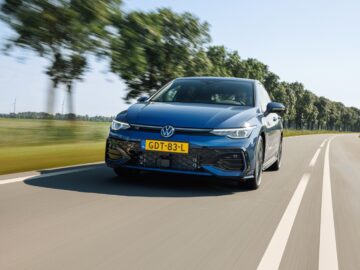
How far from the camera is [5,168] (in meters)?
7.69

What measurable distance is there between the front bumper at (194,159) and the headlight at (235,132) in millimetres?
132

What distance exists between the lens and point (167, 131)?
6.30m

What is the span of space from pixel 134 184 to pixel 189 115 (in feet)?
3.76

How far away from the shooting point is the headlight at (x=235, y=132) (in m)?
6.34

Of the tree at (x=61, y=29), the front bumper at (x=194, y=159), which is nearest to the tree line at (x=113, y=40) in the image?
the tree at (x=61, y=29)

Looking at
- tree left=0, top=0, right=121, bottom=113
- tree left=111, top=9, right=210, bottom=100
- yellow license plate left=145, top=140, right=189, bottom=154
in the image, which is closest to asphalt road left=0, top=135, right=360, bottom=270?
yellow license plate left=145, top=140, right=189, bottom=154

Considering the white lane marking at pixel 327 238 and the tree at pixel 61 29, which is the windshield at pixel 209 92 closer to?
the white lane marking at pixel 327 238

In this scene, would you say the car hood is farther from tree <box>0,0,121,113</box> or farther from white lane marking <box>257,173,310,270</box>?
tree <box>0,0,121,113</box>

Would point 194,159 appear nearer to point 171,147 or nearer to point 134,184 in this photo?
point 171,147

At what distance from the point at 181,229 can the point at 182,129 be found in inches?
80.4

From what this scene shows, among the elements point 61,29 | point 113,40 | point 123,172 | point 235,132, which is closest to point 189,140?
point 235,132

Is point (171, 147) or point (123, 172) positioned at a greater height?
point (171, 147)

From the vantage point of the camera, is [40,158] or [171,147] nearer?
[171,147]

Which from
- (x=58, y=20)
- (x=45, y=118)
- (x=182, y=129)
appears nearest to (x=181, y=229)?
(x=182, y=129)
